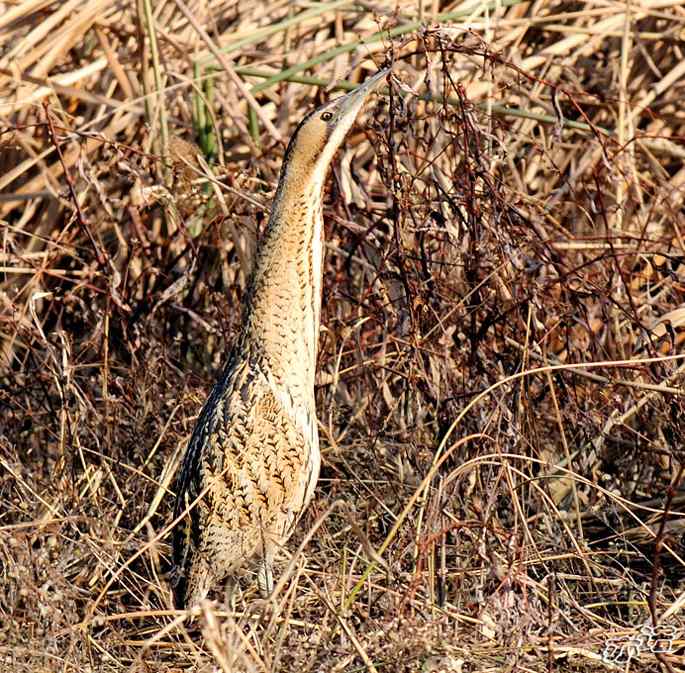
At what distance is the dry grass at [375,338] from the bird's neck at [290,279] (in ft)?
0.80

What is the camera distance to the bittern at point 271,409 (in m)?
2.70

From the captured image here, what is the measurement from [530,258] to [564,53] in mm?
1252

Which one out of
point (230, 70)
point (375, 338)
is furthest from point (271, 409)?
point (230, 70)

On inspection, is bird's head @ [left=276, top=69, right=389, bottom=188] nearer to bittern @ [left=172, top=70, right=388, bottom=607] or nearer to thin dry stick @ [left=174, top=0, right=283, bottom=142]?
bittern @ [left=172, top=70, right=388, bottom=607]

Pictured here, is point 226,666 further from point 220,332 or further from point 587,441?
point 220,332

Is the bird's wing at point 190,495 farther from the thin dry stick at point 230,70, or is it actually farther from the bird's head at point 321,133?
the thin dry stick at point 230,70

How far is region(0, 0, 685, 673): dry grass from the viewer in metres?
2.45

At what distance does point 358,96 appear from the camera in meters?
2.71

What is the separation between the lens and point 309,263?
2768 millimetres

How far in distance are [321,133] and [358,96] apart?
12 cm

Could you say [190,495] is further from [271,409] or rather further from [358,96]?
[358,96]

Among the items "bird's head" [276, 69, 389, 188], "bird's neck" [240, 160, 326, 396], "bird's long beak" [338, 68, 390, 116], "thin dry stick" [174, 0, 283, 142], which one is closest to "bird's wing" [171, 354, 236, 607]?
"bird's neck" [240, 160, 326, 396]

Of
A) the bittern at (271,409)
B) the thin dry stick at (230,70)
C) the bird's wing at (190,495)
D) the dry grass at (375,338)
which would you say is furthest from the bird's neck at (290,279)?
the thin dry stick at (230,70)

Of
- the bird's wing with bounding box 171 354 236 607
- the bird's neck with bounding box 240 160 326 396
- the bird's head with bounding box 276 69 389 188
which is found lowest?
the bird's wing with bounding box 171 354 236 607
